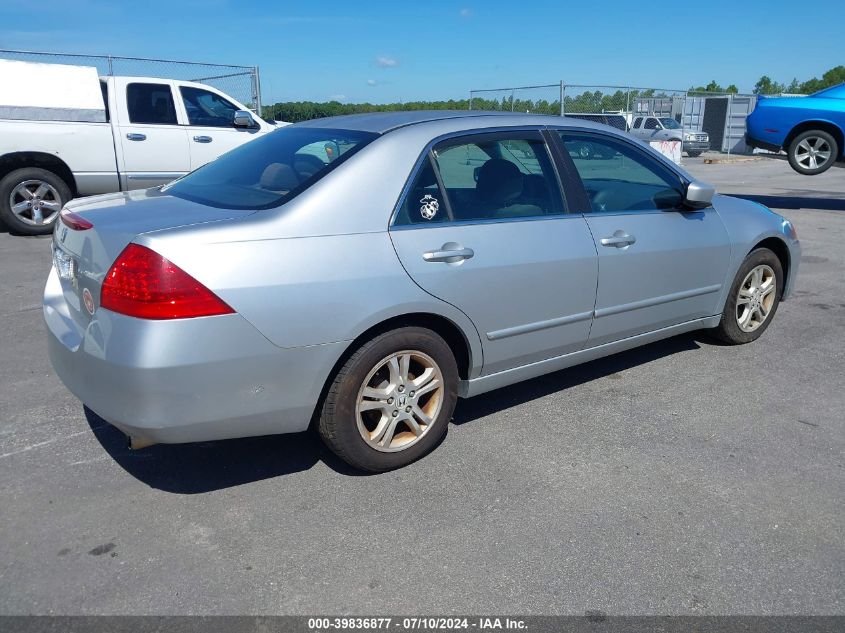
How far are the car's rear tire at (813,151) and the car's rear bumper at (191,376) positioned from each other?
1213 cm

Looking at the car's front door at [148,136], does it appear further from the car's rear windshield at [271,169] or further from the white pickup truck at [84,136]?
the car's rear windshield at [271,169]

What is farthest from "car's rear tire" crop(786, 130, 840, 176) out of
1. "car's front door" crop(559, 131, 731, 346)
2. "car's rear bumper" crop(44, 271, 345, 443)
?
"car's rear bumper" crop(44, 271, 345, 443)

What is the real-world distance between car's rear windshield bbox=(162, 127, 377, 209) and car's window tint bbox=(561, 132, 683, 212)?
130cm

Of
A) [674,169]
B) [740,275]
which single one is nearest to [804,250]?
[740,275]

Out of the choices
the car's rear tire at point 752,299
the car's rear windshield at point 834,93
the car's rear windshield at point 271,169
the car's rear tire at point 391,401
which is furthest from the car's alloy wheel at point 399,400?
the car's rear windshield at point 834,93

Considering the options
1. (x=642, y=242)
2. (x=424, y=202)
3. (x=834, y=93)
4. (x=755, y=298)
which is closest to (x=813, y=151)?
(x=834, y=93)

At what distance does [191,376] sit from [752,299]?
3941 millimetres

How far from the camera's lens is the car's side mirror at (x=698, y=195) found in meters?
4.29

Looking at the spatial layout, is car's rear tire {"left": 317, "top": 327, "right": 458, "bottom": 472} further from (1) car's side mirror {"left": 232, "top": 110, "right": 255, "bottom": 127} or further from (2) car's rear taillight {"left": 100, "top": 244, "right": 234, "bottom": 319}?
(1) car's side mirror {"left": 232, "top": 110, "right": 255, "bottom": 127}

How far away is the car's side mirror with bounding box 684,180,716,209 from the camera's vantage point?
4.29 meters

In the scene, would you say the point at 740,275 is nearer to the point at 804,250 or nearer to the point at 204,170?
the point at 204,170

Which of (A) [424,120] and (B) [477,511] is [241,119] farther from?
(B) [477,511]

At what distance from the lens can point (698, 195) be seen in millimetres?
4297

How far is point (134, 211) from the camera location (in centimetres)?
315
